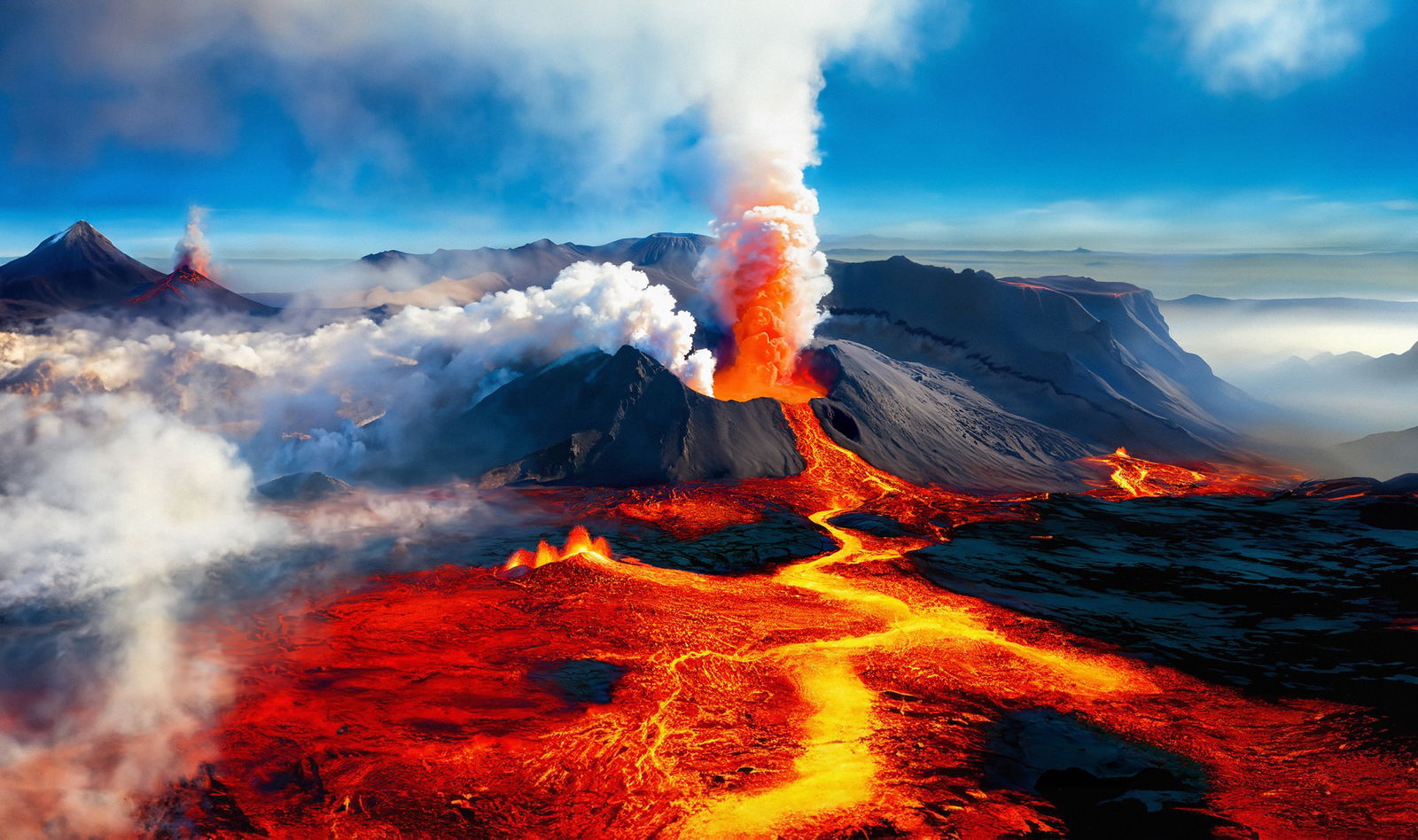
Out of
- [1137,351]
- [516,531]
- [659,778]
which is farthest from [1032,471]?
[1137,351]

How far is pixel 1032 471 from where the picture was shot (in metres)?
59.9

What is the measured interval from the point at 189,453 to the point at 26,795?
2783 cm

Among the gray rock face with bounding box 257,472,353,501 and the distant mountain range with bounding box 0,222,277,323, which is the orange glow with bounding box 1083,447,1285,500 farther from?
the distant mountain range with bounding box 0,222,277,323

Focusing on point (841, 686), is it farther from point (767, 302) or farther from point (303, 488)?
point (767, 302)

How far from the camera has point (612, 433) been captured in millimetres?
54469

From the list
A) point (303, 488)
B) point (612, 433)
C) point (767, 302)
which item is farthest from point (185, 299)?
point (767, 302)

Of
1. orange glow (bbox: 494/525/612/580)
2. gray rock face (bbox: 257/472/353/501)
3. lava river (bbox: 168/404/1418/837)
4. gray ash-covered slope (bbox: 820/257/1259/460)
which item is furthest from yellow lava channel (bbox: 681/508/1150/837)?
gray ash-covered slope (bbox: 820/257/1259/460)

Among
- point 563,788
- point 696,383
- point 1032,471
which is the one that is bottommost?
Result: point 563,788

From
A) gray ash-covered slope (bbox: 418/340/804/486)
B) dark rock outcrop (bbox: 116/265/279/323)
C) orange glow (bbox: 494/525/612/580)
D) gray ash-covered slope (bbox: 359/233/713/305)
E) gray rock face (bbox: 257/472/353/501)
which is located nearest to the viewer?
orange glow (bbox: 494/525/612/580)

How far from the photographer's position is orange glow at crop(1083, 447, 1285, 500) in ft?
189

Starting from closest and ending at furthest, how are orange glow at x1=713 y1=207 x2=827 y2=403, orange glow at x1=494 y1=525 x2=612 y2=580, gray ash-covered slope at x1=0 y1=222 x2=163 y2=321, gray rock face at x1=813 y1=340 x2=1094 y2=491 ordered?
orange glow at x1=494 y1=525 x2=612 y2=580
gray rock face at x1=813 y1=340 x2=1094 y2=491
orange glow at x1=713 y1=207 x2=827 y2=403
gray ash-covered slope at x1=0 y1=222 x2=163 y2=321

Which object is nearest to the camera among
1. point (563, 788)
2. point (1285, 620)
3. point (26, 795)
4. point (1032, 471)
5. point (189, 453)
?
point (26, 795)

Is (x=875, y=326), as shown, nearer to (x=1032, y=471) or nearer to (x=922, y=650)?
(x=1032, y=471)

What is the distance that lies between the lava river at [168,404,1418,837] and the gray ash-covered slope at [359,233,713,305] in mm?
140229
